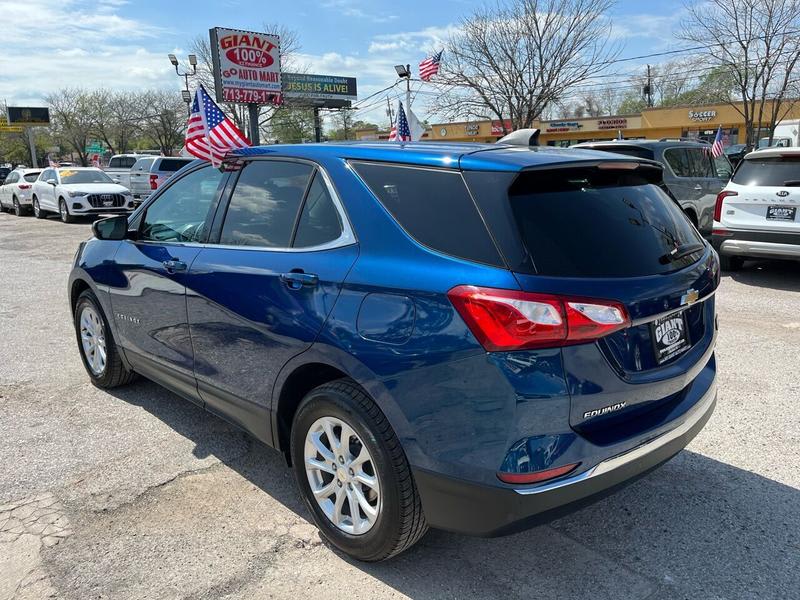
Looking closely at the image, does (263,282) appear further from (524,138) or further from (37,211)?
(37,211)

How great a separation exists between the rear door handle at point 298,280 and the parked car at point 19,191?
22009 mm

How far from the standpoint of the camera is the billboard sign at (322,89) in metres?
→ 46.6

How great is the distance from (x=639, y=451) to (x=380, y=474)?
3.28 ft

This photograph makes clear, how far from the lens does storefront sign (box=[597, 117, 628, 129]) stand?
4850 cm

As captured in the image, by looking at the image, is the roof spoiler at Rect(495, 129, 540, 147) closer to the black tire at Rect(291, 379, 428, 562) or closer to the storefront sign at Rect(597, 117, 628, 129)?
the black tire at Rect(291, 379, 428, 562)

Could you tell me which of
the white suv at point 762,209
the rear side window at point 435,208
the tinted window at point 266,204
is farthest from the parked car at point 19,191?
the rear side window at point 435,208

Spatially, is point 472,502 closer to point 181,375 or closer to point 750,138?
point 181,375

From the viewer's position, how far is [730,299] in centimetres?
748

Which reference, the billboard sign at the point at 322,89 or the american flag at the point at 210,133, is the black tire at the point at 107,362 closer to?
the american flag at the point at 210,133

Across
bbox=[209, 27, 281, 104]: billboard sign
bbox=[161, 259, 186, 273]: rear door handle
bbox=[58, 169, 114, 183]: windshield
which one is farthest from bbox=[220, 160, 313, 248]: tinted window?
bbox=[209, 27, 281, 104]: billboard sign

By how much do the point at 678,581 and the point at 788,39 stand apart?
70.9 ft

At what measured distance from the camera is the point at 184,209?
3.96 m

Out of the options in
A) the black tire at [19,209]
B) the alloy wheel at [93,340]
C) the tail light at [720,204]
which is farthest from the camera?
the black tire at [19,209]

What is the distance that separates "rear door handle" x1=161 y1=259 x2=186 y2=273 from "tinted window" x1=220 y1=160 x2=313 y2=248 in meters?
0.33
